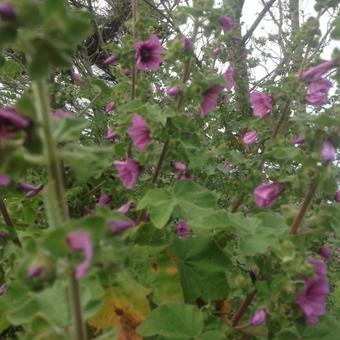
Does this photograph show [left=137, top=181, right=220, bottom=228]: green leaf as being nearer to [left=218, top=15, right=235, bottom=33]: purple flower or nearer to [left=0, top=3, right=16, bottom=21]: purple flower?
[left=218, top=15, right=235, bottom=33]: purple flower

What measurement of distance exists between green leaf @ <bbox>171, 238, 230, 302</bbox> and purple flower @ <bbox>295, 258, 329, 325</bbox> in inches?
13.4

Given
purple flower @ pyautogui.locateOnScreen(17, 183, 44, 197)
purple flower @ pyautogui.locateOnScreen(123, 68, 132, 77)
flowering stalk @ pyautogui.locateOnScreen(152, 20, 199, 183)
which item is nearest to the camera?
purple flower @ pyautogui.locateOnScreen(17, 183, 44, 197)

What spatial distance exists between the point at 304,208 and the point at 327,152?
0.50 feet

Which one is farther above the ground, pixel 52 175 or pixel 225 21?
pixel 225 21

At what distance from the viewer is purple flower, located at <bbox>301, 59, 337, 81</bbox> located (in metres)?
1.47

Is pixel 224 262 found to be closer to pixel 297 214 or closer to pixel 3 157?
pixel 297 214

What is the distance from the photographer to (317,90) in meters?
1.63

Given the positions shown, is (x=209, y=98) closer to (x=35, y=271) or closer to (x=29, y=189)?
(x=29, y=189)

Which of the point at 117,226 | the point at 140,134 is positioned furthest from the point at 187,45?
the point at 117,226

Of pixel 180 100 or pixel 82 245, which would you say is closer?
pixel 82 245

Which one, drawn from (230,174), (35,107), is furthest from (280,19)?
(35,107)

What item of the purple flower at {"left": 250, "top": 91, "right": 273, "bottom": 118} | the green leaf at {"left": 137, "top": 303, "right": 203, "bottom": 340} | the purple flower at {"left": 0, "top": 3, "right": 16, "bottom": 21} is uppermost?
the purple flower at {"left": 250, "top": 91, "right": 273, "bottom": 118}

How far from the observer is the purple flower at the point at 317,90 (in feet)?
5.27

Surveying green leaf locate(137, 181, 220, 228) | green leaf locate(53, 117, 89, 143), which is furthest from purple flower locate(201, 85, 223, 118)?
green leaf locate(53, 117, 89, 143)
